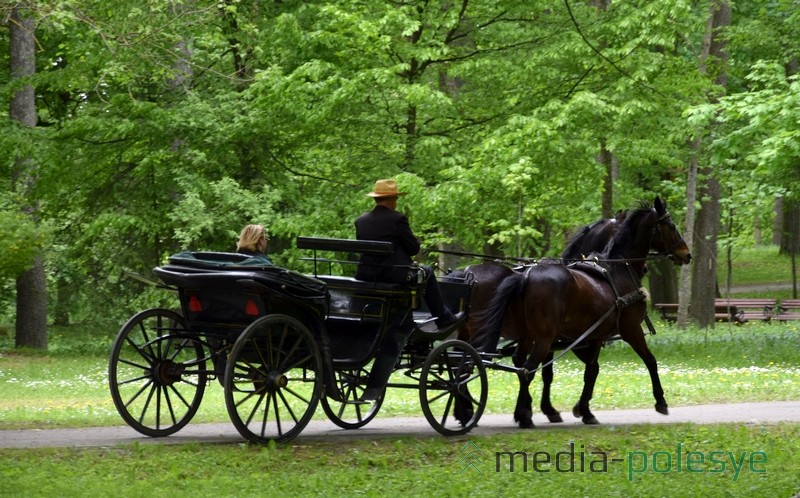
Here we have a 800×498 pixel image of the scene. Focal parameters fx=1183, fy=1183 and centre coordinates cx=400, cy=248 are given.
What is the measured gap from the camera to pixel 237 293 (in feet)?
32.7

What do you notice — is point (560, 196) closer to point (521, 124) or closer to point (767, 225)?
point (521, 124)

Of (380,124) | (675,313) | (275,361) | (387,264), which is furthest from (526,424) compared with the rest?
(675,313)

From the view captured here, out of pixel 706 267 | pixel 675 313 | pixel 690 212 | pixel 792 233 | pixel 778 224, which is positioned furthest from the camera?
pixel 778 224

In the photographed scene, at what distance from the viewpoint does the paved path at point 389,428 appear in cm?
1063

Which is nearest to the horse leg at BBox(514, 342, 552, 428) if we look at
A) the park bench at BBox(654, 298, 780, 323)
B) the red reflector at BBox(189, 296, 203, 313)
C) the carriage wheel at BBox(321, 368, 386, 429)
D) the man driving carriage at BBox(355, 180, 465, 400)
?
the carriage wheel at BBox(321, 368, 386, 429)

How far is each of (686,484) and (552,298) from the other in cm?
338

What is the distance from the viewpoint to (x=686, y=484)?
8.89 m

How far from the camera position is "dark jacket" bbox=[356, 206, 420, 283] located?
423 inches

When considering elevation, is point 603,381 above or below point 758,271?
below

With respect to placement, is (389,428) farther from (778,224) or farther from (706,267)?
(778,224)

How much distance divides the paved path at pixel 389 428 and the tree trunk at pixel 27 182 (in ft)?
46.2

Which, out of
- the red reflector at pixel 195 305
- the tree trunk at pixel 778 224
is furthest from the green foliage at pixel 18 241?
the tree trunk at pixel 778 224

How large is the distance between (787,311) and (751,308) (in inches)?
44.7

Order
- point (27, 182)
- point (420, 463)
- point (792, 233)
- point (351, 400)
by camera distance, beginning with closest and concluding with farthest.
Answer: point (420, 463)
point (351, 400)
point (27, 182)
point (792, 233)
